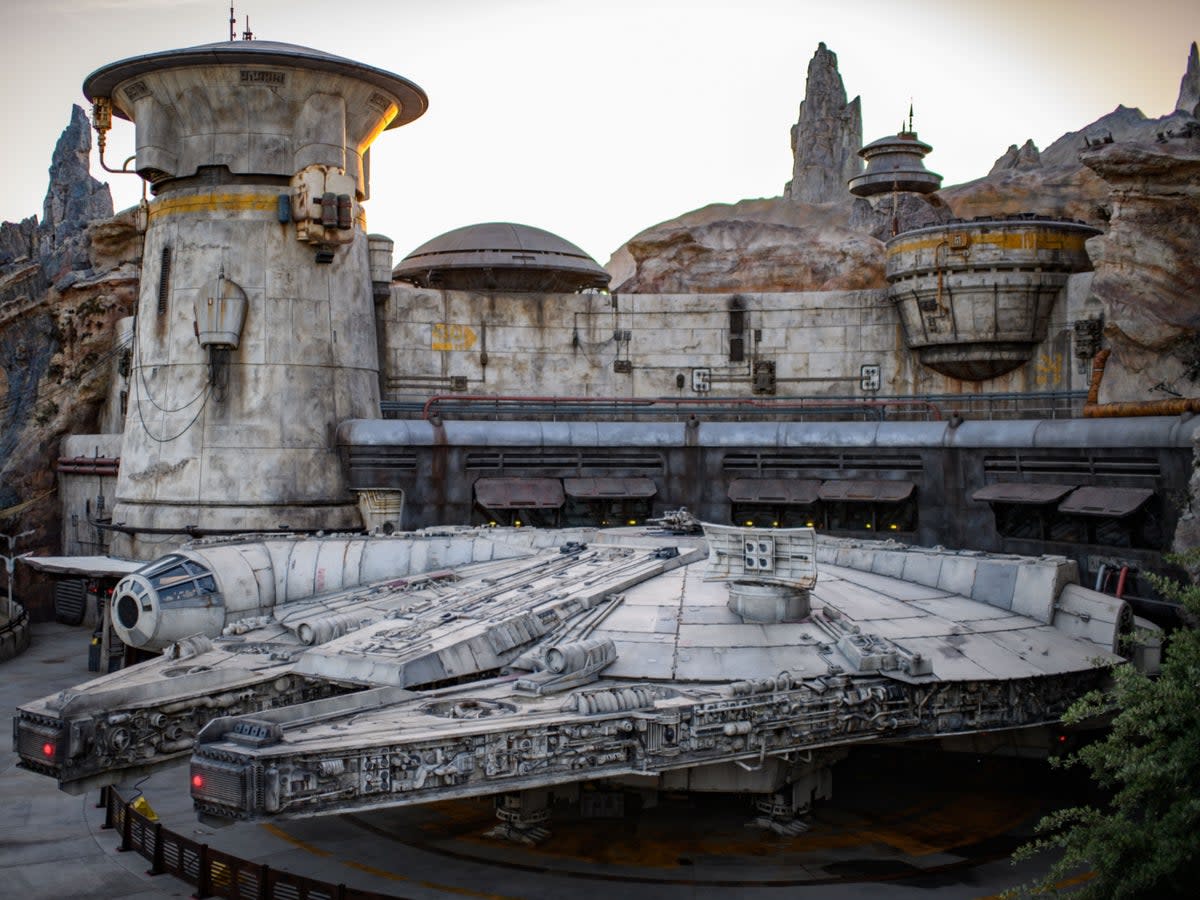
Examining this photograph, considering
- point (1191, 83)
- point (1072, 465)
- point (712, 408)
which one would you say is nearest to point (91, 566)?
point (712, 408)

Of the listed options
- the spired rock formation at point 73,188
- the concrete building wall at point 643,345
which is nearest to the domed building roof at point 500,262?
the concrete building wall at point 643,345

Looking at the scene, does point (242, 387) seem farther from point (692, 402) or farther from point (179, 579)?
point (692, 402)

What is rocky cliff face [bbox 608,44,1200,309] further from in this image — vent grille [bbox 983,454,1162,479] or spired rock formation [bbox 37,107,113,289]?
spired rock formation [bbox 37,107,113,289]

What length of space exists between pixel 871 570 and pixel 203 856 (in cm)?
2155

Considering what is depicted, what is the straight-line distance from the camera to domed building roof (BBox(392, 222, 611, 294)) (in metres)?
60.6

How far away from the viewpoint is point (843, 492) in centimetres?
4772

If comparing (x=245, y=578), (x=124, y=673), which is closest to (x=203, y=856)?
(x=124, y=673)

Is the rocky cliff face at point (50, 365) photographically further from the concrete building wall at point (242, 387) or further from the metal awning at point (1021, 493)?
the metal awning at point (1021, 493)

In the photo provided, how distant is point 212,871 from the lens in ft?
86.3

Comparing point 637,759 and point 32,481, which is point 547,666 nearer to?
point 637,759

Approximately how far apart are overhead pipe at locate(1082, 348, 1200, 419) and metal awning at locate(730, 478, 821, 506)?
35.1ft

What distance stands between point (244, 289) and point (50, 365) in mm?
24105

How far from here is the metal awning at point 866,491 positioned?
154 feet

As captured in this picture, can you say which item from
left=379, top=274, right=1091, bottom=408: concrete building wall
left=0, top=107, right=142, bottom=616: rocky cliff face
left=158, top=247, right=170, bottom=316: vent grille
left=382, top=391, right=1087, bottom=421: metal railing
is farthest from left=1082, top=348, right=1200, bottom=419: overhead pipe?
left=0, top=107, right=142, bottom=616: rocky cliff face
